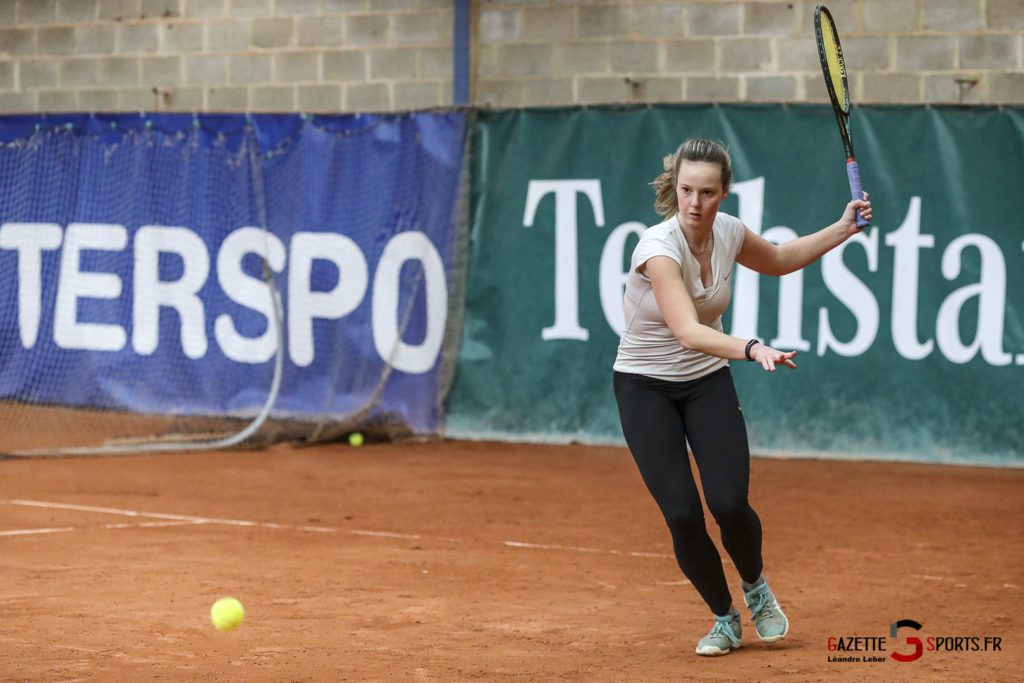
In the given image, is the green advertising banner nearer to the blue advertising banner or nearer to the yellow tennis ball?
the blue advertising banner

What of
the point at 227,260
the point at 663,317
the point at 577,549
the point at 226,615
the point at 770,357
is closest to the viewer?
the point at 770,357

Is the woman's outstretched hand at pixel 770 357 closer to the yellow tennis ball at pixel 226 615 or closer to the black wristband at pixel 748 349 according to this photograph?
the black wristband at pixel 748 349

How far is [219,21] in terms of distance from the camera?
1287 centimetres

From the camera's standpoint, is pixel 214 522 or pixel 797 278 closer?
pixel 214 522

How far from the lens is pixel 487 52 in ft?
39.6

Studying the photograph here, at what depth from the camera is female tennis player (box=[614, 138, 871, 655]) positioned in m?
4.62

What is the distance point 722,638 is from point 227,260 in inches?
302

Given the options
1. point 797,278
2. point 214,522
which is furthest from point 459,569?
point 797,278

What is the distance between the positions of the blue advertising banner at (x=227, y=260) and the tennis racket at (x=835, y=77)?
20.3ft

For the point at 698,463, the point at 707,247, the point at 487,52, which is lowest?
the point at 698,463

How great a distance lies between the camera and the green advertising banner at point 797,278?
10.1 meters

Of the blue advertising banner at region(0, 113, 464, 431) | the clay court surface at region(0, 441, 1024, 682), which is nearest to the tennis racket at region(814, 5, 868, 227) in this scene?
the clay court surface at region(0, 441, 1024, 682)

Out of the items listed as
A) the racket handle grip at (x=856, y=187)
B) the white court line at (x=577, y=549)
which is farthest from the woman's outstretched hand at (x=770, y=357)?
the white court line at (x=577, y=549)

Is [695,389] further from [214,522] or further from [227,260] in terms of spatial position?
[227,260]
